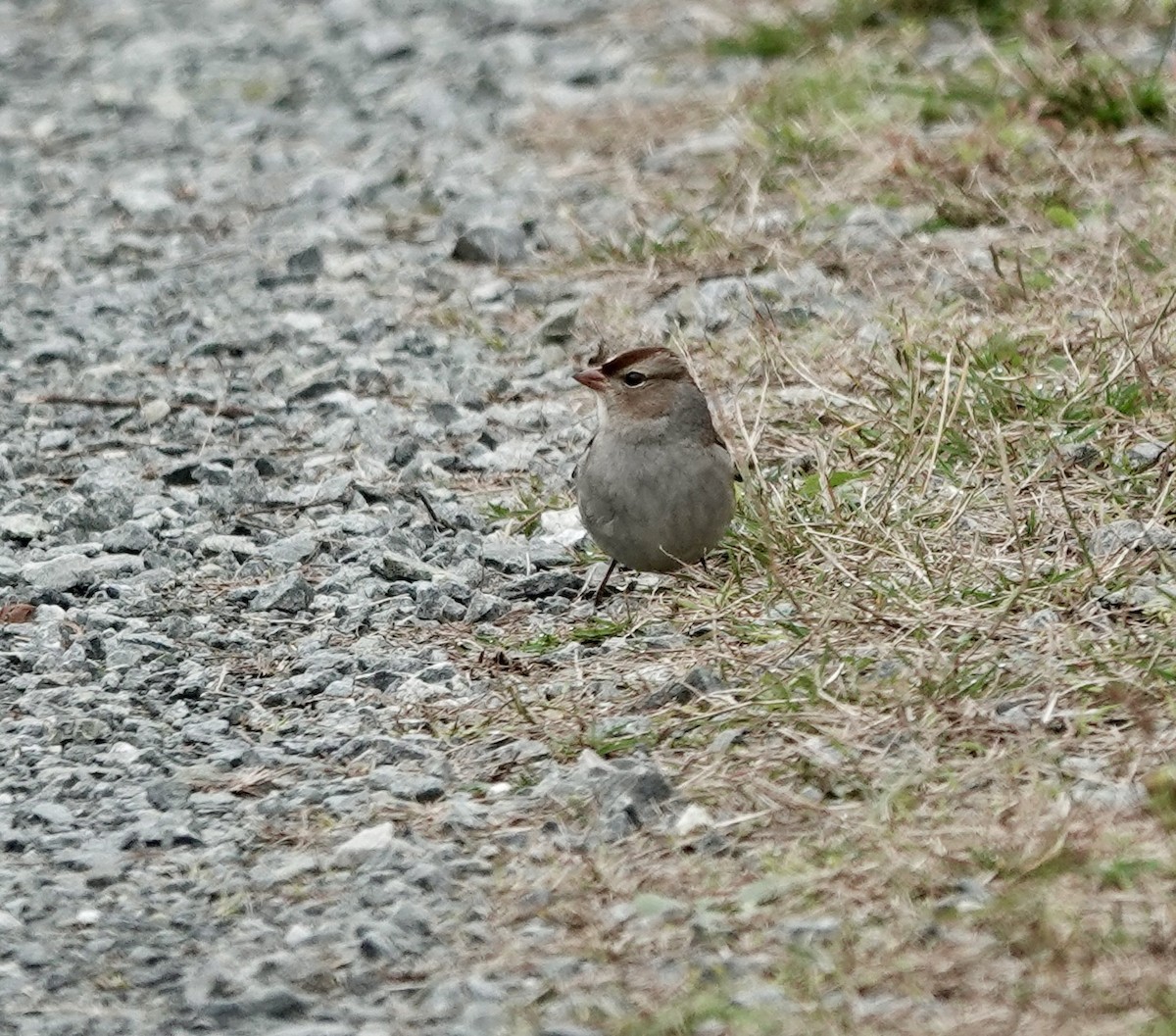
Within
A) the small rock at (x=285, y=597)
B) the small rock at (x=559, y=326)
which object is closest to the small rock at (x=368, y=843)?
the small rock at (x=285, y=597)

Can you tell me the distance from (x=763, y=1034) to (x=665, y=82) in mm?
8694

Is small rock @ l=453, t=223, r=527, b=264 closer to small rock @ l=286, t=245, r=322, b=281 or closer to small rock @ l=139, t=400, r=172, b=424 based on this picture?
small rock @ l=286, t=245, r=322, b=281

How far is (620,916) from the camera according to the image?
4.09m

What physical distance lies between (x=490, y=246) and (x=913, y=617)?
4.31 metres

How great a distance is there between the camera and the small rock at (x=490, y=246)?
30.1 ft

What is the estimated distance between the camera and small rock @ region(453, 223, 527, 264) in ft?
30.1

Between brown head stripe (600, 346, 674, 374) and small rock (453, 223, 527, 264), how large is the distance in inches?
115

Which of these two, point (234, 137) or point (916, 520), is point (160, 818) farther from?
point (234, 137)

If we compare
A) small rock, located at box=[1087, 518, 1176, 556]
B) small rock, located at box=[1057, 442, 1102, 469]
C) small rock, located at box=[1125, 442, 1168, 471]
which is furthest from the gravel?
small rock, located at box=[1125, 442, 1168, 471]

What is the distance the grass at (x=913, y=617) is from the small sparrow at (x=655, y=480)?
14 centimetres

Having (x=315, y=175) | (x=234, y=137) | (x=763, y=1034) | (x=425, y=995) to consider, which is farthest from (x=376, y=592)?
(x=234, y=137)

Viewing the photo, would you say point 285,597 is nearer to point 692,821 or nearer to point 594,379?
point 594,379

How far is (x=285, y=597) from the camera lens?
5969mm

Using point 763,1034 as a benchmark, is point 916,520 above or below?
below
